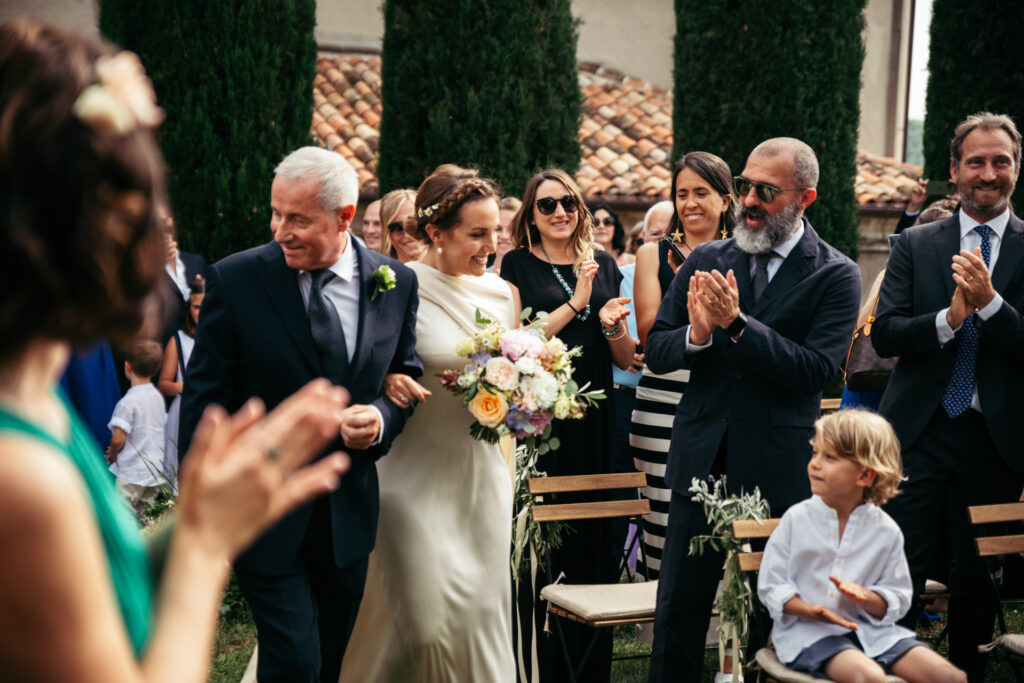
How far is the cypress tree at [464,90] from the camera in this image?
11.6 metres

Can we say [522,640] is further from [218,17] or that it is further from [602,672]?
[218,17]

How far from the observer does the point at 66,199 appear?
131 centimetres

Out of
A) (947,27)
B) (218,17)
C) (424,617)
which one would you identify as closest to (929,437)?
(424,617)

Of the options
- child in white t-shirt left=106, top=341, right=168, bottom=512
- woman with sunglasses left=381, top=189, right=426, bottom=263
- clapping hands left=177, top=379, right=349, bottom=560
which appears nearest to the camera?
clapping hands left=177, top=379, right=349, bottom=560

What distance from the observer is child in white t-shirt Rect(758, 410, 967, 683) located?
13.1 ft

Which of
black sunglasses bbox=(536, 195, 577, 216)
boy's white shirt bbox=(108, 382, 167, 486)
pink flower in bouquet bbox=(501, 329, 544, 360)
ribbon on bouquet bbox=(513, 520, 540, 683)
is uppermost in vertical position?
black sunglasses bbox=(536, 195, 577, 216)

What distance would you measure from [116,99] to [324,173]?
2.47 m

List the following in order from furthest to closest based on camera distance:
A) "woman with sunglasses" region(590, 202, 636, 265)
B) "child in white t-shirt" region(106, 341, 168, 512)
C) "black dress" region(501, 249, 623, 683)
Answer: "woman with sunglasses" region(590, 202, 636, 265), "child in white t-shirt" region(106, 341, 168, 512), "black dress" region(501, 249, 623, 683)

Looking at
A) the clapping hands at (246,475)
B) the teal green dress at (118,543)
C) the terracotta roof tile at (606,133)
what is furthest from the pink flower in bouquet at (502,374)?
the terracotta roof tile at (606,133)

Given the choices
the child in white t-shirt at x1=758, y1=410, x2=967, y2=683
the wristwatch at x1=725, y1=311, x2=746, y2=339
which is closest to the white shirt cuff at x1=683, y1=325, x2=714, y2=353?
the wristwatch at x1=725, y1=311, x2=746, y2=339

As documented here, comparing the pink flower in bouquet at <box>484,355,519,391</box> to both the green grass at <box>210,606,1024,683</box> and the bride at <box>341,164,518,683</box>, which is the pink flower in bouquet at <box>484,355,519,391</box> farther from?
the green grass at <box>210,606,1024,683</box>

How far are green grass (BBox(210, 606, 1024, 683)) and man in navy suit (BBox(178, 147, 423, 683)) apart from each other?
7.08 feet

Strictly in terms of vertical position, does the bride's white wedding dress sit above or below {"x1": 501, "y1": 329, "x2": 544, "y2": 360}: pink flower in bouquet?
below

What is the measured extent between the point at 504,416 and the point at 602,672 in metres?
1.73
